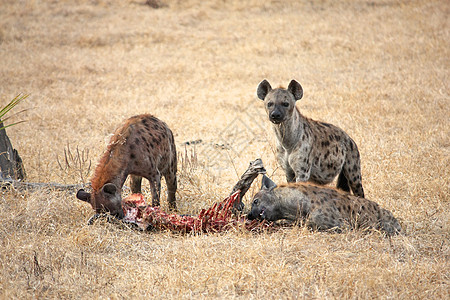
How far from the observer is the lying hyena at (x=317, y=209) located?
4.40 meters

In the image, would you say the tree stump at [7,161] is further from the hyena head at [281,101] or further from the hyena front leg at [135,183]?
the hyena head at [281,101]

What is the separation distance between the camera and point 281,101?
16.3 ft

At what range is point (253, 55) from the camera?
13.2 meters

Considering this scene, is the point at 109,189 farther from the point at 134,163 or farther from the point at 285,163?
the point at 285,163

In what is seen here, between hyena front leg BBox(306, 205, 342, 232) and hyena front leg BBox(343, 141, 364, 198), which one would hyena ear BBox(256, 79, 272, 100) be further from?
hyena front leg BBox(306, 205, 342, 232)

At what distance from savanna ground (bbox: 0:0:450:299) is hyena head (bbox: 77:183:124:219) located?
0.78ft

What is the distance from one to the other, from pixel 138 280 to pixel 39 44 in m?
11.6

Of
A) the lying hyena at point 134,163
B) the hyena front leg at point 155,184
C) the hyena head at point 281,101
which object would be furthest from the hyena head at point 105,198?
the hyena head at point 281,101

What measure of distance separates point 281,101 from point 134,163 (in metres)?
1.57

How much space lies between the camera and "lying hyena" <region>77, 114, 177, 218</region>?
13.8ft

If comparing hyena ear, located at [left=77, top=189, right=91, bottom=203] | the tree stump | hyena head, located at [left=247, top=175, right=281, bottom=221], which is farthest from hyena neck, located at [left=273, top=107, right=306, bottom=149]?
the tree stump

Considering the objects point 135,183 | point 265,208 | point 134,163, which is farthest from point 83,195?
point 265,208

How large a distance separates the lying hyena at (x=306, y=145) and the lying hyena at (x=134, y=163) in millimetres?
1131

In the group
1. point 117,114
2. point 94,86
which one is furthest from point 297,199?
point 94,86
